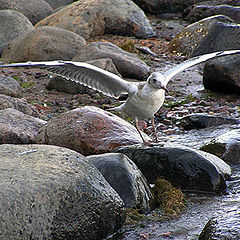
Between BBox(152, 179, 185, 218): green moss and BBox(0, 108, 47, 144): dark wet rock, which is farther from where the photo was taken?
BBox(0, 108, 47, 144): dark wet rock

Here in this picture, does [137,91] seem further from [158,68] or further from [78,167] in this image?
[158,68]

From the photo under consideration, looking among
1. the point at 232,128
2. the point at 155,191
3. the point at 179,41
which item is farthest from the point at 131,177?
the point at 179,41

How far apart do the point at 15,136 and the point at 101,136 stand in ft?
4.35

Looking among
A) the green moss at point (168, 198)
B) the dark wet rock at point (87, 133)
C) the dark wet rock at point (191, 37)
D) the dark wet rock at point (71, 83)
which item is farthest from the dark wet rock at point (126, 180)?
the dark wet rock at point (191, 37)

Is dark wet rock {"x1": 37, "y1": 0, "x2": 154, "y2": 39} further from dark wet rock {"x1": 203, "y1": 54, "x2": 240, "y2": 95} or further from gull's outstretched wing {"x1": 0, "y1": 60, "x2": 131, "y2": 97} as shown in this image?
gull's outstretched wing {"x1": 0, "y1": 60, "x2": 131, "y2": 97}

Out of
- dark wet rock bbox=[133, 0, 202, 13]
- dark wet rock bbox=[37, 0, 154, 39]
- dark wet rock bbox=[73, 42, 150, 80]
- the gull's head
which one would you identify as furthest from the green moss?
dark wet rock bbox=[133, 0, 202, 13]

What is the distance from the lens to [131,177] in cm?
550

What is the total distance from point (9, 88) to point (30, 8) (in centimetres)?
844

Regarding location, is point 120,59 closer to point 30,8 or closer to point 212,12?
point 30,8

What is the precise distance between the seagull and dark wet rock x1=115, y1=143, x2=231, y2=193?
0.47 m

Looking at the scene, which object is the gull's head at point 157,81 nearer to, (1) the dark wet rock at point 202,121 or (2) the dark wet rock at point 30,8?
(1) the dark wet rock at point 202,121

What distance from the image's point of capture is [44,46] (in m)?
11.9

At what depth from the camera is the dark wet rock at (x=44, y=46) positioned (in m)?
11.9

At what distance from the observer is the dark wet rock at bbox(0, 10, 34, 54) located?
1365 cm
